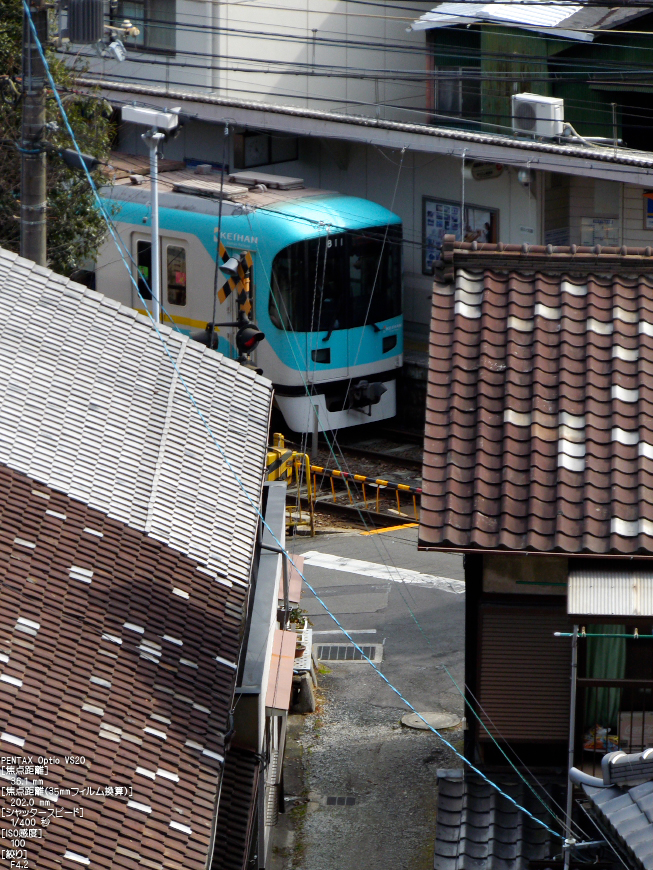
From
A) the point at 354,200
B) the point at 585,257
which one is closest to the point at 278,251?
the point at 354,200

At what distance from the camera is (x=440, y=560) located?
47.4 feet

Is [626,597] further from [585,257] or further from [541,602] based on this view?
[585,257]

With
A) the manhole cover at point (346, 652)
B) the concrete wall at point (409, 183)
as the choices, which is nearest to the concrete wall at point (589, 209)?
the concrete wall at point (409, 183)

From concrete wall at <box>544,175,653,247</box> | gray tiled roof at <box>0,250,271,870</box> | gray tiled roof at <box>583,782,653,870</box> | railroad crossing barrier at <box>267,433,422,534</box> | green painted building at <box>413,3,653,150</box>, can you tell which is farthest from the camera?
green painted building at <box>413,3,653,150</box>

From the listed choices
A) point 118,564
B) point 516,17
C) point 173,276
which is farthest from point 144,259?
point 118,564

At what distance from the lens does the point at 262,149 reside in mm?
23422

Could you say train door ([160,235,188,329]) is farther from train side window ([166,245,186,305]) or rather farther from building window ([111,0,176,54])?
building window ([111,0,176,54])

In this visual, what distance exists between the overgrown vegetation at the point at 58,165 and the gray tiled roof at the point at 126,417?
6.65 m

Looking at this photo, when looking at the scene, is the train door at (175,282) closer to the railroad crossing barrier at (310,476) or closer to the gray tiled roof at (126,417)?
the railroad crossing barrier at (310,476)

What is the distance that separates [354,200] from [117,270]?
13.2 feet

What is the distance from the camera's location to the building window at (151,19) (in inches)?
936

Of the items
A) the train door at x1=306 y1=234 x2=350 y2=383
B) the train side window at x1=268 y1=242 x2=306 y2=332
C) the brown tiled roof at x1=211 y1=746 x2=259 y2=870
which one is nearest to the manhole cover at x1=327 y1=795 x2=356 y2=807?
the brown tiled roof at x1=211 y1=746 x2=259 y2=870

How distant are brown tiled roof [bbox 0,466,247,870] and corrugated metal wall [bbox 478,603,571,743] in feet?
4.87

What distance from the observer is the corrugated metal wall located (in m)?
6.97
